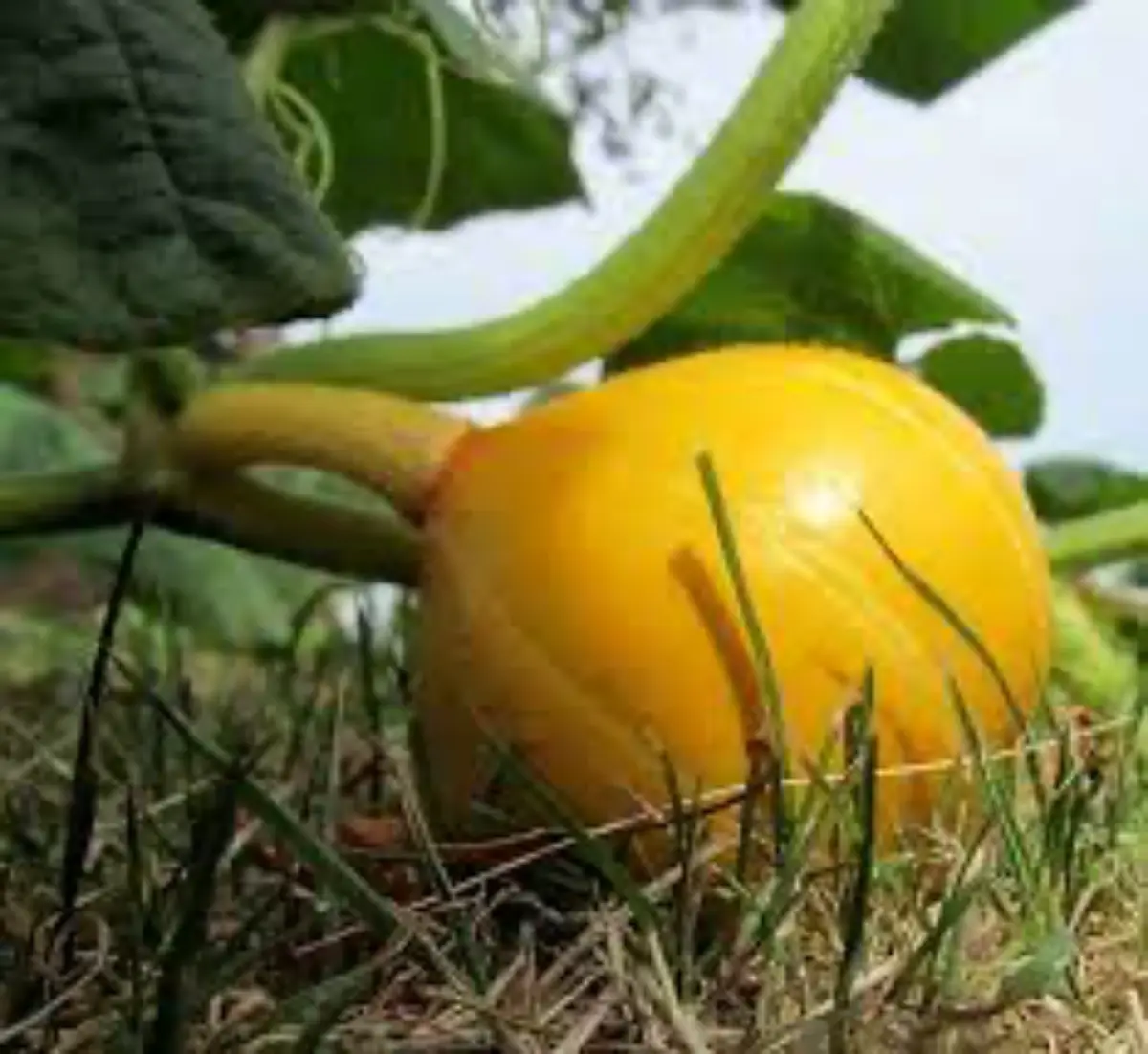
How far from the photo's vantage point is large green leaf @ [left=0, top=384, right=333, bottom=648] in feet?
5.29

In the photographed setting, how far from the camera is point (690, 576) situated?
0.91 metres

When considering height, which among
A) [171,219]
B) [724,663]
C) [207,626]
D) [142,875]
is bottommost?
[207,626]

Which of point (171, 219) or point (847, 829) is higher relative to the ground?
point (171, 219)

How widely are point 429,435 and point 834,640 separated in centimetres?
16

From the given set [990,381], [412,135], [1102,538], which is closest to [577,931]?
[1102,538]

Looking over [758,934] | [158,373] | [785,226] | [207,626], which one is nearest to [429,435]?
[158,373]

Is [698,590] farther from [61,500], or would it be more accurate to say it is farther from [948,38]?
[948,38]

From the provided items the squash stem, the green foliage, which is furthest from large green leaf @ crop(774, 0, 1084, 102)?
the squash stem

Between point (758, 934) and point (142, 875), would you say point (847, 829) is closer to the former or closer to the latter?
point (758, 934)

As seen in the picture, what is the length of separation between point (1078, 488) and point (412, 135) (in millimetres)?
426

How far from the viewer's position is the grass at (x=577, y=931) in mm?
791

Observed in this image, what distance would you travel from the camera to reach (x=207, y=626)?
1.68 m

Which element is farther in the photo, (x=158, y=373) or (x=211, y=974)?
(x=158, y=373)

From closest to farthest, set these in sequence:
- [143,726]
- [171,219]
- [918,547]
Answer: [171,219] < [918,547] < [143,726]
